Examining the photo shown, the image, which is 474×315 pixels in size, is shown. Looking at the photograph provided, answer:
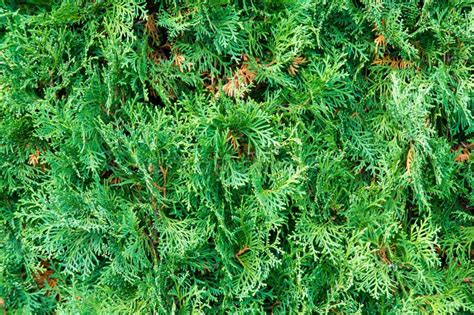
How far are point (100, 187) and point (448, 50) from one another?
5.76 feet

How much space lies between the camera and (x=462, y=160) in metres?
2.22

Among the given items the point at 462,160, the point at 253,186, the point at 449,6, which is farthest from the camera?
the point at 462,160

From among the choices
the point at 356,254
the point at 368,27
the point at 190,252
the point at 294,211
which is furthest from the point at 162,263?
the point at 368,27

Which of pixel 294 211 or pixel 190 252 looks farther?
pixel 294 211

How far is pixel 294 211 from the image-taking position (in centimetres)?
214

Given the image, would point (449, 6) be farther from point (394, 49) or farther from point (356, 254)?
point (356, 254)

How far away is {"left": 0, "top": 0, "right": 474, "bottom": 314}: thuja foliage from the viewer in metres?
1.89

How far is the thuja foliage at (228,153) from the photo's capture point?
6.21ft

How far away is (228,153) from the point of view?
1.94m

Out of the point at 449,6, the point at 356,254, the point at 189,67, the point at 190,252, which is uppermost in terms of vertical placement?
the point at 449,6

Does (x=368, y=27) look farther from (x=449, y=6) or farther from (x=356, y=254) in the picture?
(x=356, y=254)

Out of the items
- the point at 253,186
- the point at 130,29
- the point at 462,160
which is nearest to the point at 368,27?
the point at 462,160

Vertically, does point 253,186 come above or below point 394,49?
below

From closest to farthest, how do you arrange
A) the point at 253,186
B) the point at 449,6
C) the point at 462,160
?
1. the point at 253,186
2. the point at 449,6
3. the point at 462,160
